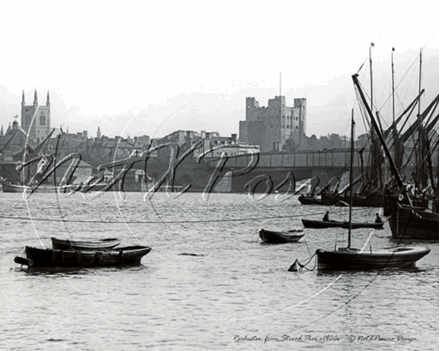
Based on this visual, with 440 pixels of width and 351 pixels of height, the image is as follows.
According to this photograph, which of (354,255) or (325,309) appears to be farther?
(354,255)

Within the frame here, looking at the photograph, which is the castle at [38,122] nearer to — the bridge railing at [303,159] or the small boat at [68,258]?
the small boat at [68,258]

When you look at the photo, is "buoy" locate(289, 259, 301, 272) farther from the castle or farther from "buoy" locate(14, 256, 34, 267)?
the castle

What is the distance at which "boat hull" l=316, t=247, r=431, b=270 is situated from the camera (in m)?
22.8

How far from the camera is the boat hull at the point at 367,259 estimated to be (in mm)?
22797

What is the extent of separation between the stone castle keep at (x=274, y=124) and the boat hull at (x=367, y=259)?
57.8 meters

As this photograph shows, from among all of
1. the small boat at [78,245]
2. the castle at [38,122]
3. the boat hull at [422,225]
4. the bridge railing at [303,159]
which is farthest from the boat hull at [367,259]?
the bridge railing at [303,159]

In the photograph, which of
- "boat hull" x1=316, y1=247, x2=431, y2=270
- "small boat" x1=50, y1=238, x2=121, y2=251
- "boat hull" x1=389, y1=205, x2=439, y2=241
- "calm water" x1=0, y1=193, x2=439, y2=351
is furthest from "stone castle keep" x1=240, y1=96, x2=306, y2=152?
"boat hull" x1=316, y1=247, x2=431, y2=270

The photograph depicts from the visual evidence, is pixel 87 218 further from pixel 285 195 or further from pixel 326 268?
pixel 285 195

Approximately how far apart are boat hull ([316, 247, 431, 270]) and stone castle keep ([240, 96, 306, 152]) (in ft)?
190

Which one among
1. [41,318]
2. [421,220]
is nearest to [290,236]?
[421,220]

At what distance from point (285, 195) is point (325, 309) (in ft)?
269

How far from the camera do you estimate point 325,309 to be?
19828 mm

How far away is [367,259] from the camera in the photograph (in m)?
22.8

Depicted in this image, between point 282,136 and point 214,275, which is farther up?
point 282,136
